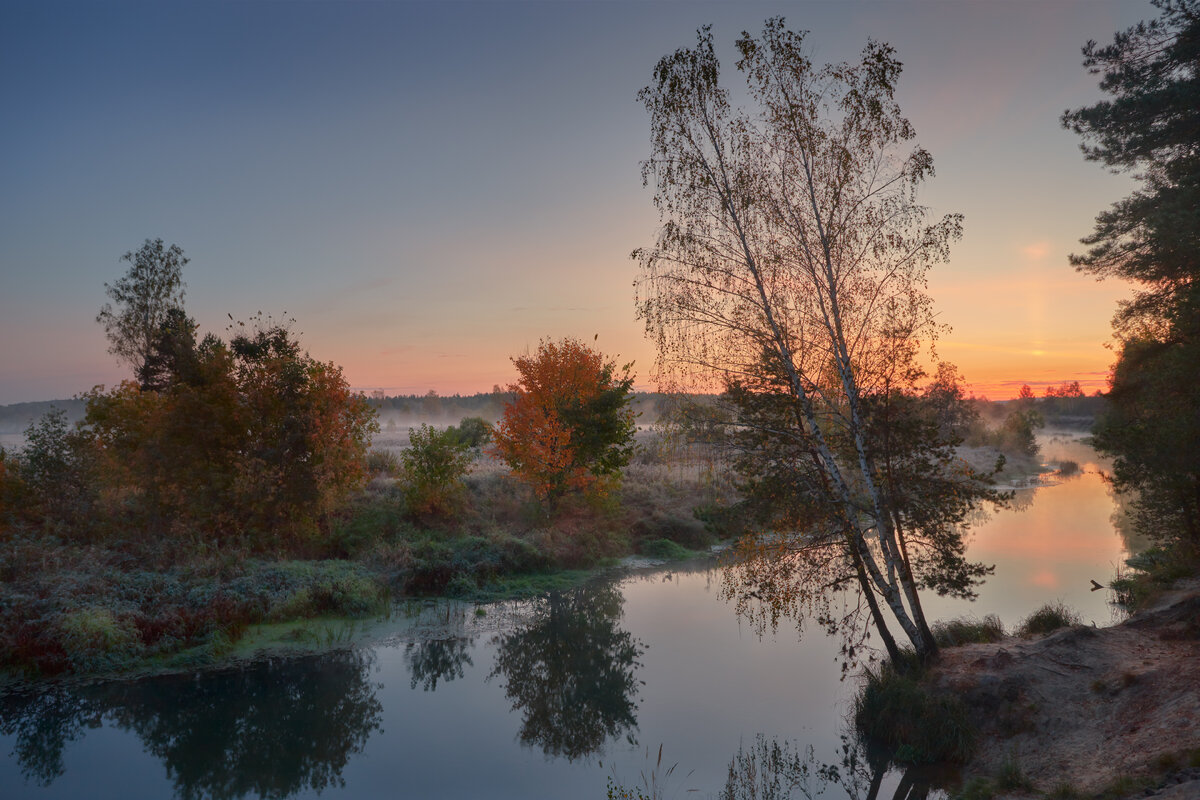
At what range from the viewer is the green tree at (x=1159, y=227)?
1376cm

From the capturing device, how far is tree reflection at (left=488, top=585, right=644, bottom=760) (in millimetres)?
13609

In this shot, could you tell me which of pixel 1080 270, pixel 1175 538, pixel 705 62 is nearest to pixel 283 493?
pixel 705 62

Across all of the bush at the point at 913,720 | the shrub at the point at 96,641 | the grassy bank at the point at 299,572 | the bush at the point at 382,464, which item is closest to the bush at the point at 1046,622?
the bush at the point at 913,720

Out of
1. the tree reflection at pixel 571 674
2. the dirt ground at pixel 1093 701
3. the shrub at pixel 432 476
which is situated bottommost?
the tree reflection at pixel 571 674

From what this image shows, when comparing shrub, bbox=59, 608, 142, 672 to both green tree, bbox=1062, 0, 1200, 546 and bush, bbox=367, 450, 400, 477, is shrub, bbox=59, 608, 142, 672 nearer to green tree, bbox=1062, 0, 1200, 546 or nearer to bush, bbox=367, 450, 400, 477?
bush, bbox=367, 450, 400, 477

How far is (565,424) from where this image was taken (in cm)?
2978

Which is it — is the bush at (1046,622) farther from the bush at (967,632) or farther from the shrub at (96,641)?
the shrub at (96,641)

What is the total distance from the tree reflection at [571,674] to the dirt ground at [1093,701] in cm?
680

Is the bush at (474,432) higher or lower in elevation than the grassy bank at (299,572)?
higher

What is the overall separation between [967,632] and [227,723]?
16.6m

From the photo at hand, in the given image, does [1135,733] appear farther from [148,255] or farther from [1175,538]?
[148,255]

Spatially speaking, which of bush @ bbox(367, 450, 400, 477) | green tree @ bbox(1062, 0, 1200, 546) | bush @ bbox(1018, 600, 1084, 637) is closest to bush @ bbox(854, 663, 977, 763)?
bush @ bbox(1018, 600, 1084, 637)

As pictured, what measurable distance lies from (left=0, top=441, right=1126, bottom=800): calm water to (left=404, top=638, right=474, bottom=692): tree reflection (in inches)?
2.5

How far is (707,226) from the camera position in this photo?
43.9ft
